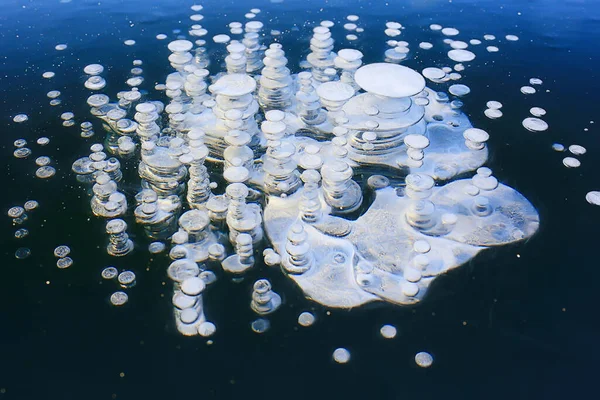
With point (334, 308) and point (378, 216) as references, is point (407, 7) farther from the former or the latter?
point (334, 308)

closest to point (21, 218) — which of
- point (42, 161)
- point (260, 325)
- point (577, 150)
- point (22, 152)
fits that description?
point (42, 161)

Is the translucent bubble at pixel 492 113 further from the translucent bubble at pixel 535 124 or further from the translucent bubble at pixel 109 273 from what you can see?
the translucent bubble at pixel 109 273

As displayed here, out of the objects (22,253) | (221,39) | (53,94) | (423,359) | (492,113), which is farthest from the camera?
(221,39)

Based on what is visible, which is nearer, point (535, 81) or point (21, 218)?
point (21, 218)

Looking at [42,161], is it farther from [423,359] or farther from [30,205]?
[423,359]

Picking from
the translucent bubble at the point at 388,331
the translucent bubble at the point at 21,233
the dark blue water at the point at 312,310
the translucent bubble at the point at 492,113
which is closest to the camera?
the dark blue water at the point at 312,310

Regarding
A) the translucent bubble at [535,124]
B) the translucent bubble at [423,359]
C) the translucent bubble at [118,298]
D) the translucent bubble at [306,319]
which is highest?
the translucent bubble at [118,298]

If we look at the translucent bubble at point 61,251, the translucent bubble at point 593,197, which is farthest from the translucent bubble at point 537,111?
the translucent bubble at point 61,251
